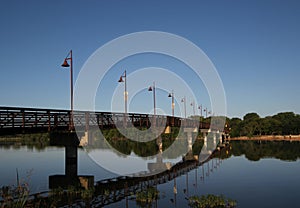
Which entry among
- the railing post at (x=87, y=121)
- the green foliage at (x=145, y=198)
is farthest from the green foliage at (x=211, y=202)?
the railing post at (x=87, y=121)

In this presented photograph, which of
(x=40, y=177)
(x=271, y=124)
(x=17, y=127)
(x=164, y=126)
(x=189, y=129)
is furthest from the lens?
(x=271, y=124)

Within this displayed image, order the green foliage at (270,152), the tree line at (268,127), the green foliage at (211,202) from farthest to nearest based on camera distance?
the tree line at (268,127) → the green foliage at (270,152) → the green foliage at (211,202)

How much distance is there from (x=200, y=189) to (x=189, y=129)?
124ft

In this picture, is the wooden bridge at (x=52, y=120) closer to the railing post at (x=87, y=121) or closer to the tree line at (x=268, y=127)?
the railing post at (x=87, y=121)

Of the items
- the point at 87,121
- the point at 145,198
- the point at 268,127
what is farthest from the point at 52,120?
the point at 268,127

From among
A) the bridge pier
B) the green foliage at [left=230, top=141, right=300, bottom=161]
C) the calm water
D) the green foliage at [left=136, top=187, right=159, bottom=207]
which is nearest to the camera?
the green foliage at [left=136, top=187, right=159, bottom=207]

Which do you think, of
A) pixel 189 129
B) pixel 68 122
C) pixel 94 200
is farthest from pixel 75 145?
pixel 189 129

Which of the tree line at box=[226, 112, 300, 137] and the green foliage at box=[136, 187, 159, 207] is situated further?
the tree line at box=[226, 112, 300, 137]

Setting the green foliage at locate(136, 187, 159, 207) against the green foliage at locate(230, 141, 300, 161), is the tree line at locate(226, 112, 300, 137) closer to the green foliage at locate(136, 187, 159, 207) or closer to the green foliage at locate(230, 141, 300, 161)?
the green foliage at locate(230, 141, 300, 161)

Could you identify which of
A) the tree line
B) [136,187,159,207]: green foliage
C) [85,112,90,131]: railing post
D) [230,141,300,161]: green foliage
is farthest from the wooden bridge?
the tree line

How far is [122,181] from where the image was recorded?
28.0 metres

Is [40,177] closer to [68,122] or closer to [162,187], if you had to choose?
[68,122]

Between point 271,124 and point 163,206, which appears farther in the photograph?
point 271,124

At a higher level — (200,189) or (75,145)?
(75,145)
